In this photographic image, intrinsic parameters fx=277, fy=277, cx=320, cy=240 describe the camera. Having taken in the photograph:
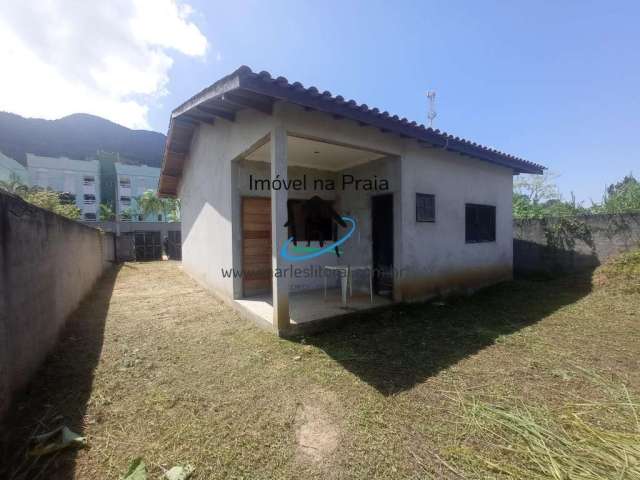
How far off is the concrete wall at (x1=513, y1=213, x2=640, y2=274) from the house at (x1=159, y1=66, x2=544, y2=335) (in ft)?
8.16

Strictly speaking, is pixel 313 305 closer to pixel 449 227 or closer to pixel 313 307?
pixel 313 307

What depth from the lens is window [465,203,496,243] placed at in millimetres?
7297

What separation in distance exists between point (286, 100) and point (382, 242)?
3.91 m

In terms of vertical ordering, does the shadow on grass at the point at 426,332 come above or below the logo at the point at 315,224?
below

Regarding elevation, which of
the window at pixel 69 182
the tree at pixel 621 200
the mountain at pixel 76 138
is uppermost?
the mountain at pixel 76 138

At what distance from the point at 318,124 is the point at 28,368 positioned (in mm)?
4835

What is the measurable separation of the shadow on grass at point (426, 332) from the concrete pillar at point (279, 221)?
2.10 feet

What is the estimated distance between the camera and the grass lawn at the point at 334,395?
206 cm

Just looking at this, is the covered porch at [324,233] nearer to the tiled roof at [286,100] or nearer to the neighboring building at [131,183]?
the tiled roof at [286,100]

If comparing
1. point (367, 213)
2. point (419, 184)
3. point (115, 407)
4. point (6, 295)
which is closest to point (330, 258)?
point (367, 213)

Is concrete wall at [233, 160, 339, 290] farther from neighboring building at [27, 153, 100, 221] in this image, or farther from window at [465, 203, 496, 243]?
neighboring building at [27, 153, 100, 221]

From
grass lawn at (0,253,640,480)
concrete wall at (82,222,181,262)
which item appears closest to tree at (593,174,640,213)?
grass lawn at (0,253,640,480)

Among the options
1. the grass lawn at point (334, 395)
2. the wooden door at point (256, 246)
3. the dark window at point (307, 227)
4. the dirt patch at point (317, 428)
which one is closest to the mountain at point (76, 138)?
the wooden door at point (256, 246)

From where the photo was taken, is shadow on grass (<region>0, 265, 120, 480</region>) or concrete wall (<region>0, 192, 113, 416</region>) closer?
shadow on grass (<region>0, 265, 120, 480</region>)
